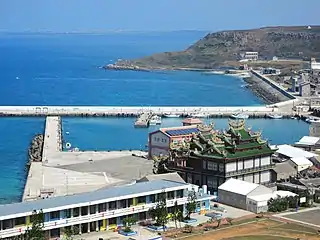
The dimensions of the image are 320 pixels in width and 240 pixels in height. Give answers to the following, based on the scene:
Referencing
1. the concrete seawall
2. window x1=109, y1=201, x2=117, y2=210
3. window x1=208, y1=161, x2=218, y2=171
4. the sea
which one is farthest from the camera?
the concrete seawall

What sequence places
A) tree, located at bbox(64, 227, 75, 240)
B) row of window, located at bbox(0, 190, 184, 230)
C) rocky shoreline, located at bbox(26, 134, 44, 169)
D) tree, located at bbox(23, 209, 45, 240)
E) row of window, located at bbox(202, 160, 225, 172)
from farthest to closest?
1. rocky shoreline, located at bbox(26, 134, 44, 169)
2. row of window, located at bbox(202, 160, 225, 172)
3. tree, located at bbox(64, 227, 75, 240)
4. row of window, located at bbox(0, 190, 184, 230)
5. tree, located at bbox(23, 209, 45, 240)

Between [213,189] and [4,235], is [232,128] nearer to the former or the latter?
[213,189]

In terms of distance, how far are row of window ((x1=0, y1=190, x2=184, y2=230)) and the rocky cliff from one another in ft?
271

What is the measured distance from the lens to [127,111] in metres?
54.6

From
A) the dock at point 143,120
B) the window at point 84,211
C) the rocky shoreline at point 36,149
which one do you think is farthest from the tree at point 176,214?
the dock at point 143,120

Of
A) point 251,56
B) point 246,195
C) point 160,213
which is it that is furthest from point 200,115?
point 251,56

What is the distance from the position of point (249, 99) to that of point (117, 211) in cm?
4591

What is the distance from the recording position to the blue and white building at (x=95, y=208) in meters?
19.9

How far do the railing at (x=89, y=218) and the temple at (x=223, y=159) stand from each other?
10.2 feet

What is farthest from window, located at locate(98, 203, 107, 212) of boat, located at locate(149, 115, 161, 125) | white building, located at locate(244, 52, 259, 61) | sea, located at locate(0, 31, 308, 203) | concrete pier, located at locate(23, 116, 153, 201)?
white building, located at locate(244, 52, 259, 61)

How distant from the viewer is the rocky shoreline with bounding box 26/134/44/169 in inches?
1366

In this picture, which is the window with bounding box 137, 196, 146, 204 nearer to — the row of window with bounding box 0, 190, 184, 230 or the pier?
the row of window with bounding box 0, 190, 184, 230

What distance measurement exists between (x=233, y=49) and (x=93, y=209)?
101m

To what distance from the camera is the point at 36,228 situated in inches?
750
